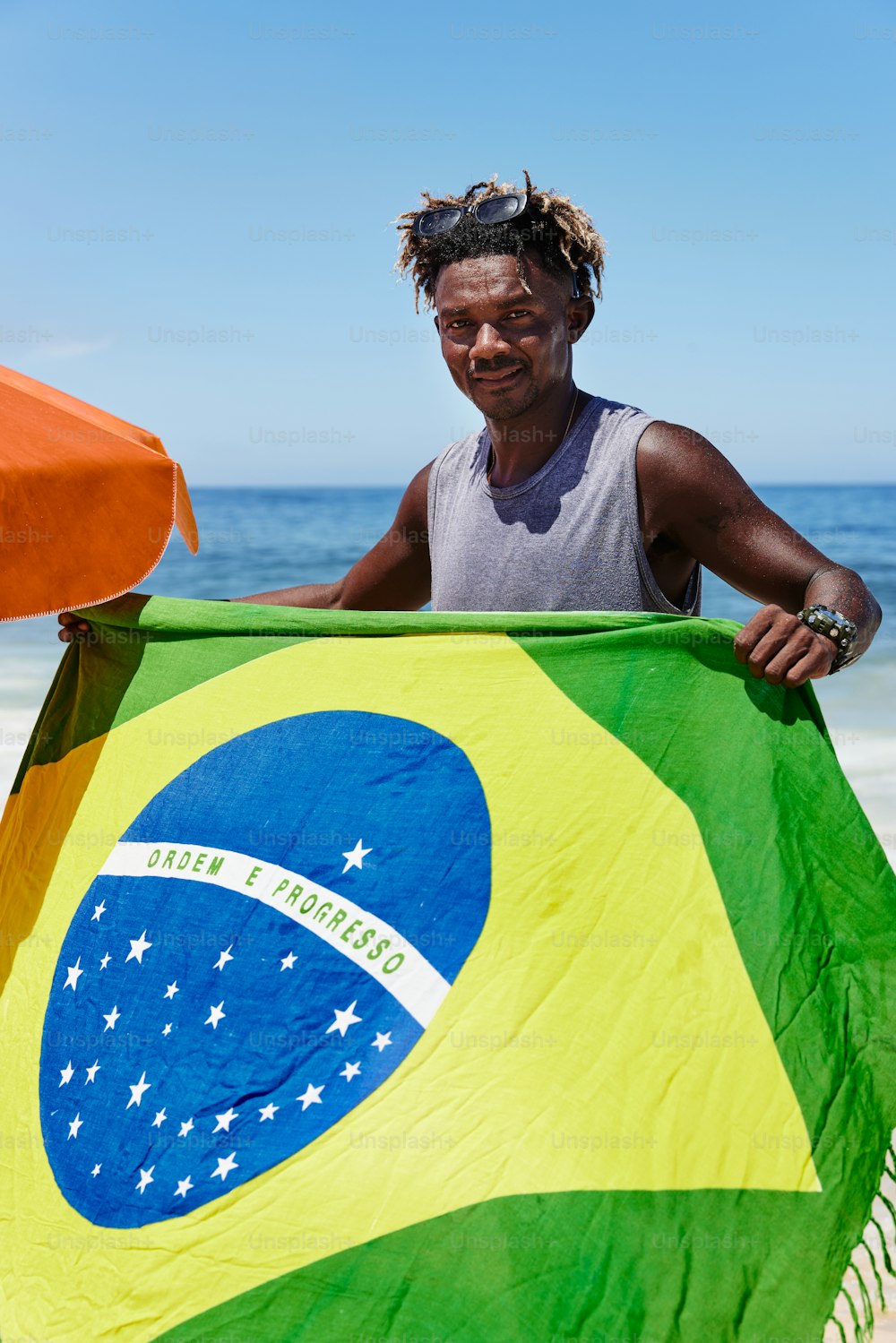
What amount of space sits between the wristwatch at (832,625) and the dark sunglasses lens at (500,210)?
3.72 feet

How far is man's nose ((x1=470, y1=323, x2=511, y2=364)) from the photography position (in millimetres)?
2654

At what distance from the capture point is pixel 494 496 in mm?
2814

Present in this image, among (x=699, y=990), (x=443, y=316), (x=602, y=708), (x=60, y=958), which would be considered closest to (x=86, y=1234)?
(x=60, y=958)

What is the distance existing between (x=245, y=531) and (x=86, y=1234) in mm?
30292

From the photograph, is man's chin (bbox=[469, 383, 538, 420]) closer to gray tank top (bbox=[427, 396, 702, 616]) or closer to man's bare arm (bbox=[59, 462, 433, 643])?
gray tank top (bbox=[427, 396, 702, 616])

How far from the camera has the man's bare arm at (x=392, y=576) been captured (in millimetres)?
3158

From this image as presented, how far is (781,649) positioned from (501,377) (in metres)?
0.94

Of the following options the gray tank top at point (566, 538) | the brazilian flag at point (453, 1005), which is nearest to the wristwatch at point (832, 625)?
the brazilian flag at point (453, 1005)

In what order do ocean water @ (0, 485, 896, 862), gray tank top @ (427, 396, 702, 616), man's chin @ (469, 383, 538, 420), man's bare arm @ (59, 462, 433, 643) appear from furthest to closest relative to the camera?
ocean water @ (0, 485, 896, 862), man's bare arm @ (59, 462, 433, 643), man's chin @ (469, 383, 538, 420), gray tank top @ (427, 396, 702, 616)

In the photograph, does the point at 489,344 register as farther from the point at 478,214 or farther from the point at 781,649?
the point at 781,649

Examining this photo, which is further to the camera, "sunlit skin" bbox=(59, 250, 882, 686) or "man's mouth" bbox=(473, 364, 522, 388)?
"man's mouth" bbox=(473, 364, 522, 388)

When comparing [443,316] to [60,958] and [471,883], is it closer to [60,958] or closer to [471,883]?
[471,883]

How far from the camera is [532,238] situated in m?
2.70

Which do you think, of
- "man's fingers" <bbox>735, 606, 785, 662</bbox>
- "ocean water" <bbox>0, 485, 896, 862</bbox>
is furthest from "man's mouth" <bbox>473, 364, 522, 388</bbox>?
"ocean water" <bbox>0, 485, 896, 862</bbox>
